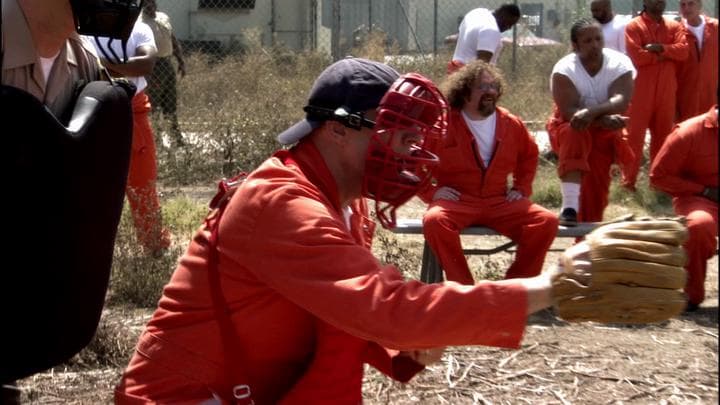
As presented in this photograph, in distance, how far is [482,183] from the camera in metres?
6.14

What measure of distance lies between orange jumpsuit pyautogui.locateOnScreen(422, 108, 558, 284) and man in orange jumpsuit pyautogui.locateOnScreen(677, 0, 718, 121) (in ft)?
14.9

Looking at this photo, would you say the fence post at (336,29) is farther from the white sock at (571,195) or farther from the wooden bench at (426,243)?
the wooden bench at (426,243)

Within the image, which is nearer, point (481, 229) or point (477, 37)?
point (481, 229)

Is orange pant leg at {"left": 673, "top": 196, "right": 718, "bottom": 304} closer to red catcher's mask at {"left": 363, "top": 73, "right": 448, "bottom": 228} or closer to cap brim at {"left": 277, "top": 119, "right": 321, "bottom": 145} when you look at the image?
red catcher's mask at {"left": 363, "top": 73, "right": 448, "bottom": 228}

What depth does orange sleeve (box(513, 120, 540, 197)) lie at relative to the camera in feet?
20.8

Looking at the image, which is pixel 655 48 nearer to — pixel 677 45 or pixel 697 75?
pixel 677 45

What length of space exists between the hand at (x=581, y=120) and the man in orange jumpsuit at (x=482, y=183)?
443 mm

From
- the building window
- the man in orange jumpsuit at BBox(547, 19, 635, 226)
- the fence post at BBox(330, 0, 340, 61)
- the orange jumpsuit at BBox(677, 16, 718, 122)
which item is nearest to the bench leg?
the man in orange jumpsuit at BBox(547, 19, 635, 226)

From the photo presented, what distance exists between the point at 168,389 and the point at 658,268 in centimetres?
116

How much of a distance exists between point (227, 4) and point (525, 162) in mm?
15873

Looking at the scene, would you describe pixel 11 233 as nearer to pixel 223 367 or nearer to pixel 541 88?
pixel 223 367

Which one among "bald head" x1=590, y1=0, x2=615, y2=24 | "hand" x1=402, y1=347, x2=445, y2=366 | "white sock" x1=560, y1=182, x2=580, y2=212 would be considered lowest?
"white sock" x1=560, y1=182, x2=580, y2=212

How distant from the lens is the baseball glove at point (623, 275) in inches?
86.0

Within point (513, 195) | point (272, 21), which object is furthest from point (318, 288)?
point (272, 21)
